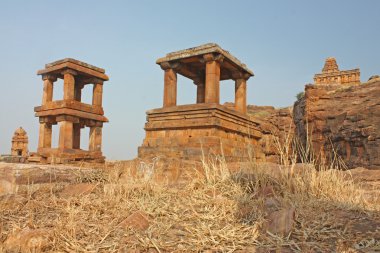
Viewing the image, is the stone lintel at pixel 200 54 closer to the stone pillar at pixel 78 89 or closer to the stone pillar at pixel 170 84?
the stone pillar at pixel 170 84

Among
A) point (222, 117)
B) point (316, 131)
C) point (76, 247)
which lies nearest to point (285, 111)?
point (316, 131)

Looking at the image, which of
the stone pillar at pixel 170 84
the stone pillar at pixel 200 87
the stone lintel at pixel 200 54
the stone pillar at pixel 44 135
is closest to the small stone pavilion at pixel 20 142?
the stone pillar at pixel 44 135

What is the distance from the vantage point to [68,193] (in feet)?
11.0

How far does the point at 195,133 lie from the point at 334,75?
33.9 meters

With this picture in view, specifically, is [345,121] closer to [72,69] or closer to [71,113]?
[71,113]

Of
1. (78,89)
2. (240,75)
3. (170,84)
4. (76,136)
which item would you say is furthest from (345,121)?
(78,89)

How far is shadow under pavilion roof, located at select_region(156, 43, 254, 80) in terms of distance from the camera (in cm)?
Result: 794

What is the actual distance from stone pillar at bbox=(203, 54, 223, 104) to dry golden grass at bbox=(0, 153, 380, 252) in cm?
448

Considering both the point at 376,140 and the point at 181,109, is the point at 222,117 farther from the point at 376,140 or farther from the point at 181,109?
the point at 376,140

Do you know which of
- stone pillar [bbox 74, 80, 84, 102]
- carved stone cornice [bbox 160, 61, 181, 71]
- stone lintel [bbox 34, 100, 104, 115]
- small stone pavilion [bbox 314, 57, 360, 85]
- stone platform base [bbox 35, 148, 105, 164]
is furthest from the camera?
small stone pavilion [bbox 314, 57, 360, 85]

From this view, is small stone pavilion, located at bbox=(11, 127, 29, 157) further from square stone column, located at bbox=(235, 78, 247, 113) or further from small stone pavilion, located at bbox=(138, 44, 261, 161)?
square stone column, located at bbox=(235, 78, 247, 113)

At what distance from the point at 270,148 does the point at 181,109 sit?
790cm

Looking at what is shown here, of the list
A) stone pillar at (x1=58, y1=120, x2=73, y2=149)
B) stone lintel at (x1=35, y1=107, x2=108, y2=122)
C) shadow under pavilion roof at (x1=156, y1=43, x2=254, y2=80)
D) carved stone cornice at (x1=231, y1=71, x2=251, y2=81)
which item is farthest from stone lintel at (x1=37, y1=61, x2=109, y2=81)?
carved stone cornice at (x1=231, y1=71, x2=251, y2=81)

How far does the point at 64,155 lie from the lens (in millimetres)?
12516
